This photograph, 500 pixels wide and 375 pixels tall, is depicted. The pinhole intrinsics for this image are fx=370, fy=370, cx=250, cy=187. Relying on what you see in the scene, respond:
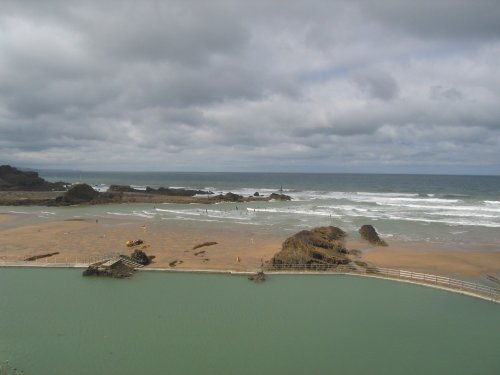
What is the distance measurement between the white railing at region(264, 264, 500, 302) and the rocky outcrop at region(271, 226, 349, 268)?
328 millimetres

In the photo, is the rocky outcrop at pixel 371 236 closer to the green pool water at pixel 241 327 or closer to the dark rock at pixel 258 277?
the green pool water at pixel 241 327

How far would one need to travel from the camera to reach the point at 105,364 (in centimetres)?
1351

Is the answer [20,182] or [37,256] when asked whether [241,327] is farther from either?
[20,182]

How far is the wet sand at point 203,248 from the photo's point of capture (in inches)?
1038

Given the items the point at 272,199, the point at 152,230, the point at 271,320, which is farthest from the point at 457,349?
the point at 272,199

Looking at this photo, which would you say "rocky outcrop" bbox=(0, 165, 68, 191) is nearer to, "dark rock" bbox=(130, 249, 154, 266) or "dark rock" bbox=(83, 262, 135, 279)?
"dark rock" bbox=(130, 249, 154, 266)

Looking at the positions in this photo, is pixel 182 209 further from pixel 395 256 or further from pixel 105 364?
pixel 105 364

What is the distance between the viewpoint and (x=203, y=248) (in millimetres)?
31297

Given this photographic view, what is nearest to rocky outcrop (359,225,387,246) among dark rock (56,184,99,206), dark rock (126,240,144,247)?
dark rock (126,240,144,247)

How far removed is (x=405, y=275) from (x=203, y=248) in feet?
52.2

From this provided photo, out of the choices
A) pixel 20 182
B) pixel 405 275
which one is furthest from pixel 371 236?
pixel 20 182

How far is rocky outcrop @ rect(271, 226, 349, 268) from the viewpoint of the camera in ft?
82.3

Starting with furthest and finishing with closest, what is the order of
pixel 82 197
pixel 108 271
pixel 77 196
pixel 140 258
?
pixel 82 197, pixel 77 196, pixel 140 258, pixel 108 271

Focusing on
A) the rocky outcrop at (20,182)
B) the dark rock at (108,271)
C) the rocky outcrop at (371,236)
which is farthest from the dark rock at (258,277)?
the rocky outcrop at (20,182)
